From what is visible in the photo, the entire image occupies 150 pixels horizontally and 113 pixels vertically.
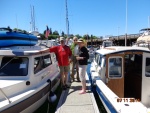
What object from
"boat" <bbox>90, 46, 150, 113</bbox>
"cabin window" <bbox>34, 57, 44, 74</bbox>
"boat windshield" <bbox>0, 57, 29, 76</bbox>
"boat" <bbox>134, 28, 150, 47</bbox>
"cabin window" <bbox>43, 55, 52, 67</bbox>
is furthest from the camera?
"boat" <bbox>134, 28, 150, 47</bbox>

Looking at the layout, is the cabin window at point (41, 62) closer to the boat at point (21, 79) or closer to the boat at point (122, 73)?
the boat at point (21, 79)

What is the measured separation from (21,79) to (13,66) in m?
0.44

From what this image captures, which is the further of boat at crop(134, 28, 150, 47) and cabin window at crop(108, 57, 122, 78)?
boat at crop(134, 28, 150, 47)

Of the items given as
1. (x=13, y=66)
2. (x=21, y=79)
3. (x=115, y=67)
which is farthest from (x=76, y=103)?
(x=13, y=66)

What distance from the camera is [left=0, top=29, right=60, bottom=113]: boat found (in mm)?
4845

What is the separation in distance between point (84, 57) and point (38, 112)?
201cm

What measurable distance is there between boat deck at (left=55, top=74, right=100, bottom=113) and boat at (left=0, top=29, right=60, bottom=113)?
1.89 feet

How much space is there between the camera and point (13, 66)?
573 cm

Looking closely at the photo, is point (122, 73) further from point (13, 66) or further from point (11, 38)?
point (11, 38)

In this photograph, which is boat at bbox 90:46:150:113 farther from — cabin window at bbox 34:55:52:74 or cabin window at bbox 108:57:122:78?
cabin window at bbox 34:55:52:74

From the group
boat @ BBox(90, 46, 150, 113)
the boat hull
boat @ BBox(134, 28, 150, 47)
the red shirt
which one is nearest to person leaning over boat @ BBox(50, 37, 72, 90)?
the red shirt

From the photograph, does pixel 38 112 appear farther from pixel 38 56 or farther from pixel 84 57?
pixel 84 57

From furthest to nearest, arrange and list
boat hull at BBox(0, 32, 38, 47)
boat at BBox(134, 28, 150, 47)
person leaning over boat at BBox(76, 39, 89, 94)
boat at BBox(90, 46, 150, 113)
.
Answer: boat at BBox(134, 28, 150, 47) → boat at BBox(90, 46, 150, 113) → person leaning over boat at BBox(76, 39, 89, 94) → boat hull at BBox(0, 32, 38, 47)

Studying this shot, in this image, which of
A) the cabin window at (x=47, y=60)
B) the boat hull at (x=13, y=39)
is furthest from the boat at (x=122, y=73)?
the boat hull at (x=13, y=39)
